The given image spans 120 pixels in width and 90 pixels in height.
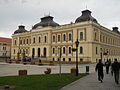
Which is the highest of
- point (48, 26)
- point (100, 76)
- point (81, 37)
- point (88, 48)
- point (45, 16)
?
point (45, 16)

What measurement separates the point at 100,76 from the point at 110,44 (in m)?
51.8

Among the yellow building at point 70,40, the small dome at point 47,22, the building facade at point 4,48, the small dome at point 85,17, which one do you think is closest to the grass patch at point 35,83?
the yellow building at point 70,40

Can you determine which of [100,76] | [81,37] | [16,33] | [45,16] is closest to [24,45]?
[16,33]

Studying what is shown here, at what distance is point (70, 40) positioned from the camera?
54031 mm

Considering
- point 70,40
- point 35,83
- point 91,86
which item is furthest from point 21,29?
point 91,86

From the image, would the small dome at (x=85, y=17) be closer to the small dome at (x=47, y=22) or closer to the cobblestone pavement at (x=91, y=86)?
the small dome at (x=47, y=22)

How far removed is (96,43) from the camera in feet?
168

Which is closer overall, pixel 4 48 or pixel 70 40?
pixel 70 40

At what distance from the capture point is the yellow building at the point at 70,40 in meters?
49.6

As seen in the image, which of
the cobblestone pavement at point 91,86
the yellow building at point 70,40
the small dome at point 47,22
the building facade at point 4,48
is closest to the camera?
the cobblestone pavement at point 91,86

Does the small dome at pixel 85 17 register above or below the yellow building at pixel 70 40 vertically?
above

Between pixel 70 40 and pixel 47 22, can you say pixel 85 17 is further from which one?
pixel 47 22

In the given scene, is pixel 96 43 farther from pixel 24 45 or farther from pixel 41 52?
pixel 24 45

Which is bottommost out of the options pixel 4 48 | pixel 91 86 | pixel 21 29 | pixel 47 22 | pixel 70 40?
pixel 91 86
